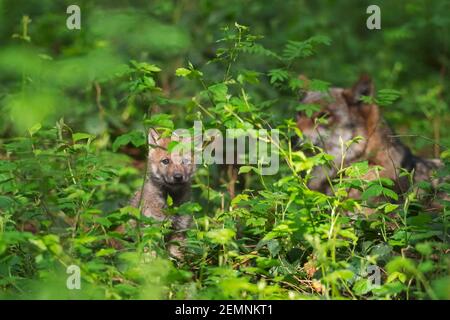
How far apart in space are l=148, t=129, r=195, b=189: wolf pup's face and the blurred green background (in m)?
0.50

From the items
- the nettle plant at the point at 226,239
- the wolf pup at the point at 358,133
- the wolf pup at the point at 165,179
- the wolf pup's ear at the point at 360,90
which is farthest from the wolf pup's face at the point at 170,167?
the wolf pup's ear at the point at 360,90

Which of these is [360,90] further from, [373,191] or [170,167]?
[373,191]

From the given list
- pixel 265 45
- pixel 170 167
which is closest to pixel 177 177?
pixel 170 167

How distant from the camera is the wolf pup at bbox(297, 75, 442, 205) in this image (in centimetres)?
730

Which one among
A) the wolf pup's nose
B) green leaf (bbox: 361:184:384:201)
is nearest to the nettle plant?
green leaf (bbox: 361:184:384:201)

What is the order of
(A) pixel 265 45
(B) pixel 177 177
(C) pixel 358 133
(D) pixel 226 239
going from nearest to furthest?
(D) pixel 226 239, (B) pixel 177 177, (C) pixel 358 133, (A) pixel 265 45

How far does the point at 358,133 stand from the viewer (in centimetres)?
743

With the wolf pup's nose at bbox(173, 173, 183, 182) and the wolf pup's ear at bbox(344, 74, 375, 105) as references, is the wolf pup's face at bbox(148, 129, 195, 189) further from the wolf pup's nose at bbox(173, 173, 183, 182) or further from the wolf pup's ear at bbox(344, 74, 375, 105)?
the wolf pup's ear at bbox(344, 74, 375, 105)

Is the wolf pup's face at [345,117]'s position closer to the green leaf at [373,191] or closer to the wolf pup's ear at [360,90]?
the wolf pup's ear at [360,90]

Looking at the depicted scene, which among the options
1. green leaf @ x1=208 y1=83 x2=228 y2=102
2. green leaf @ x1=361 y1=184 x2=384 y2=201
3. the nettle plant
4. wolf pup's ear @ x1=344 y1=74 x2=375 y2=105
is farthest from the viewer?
wolf pup's ear @ x1=344 y1=74 x2=375 y2=105

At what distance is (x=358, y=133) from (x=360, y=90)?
1.44 feet

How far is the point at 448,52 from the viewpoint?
1230cm

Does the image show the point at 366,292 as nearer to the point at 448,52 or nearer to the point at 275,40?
the point at 275,40

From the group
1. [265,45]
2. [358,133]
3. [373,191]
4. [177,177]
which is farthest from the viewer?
[265,45]
